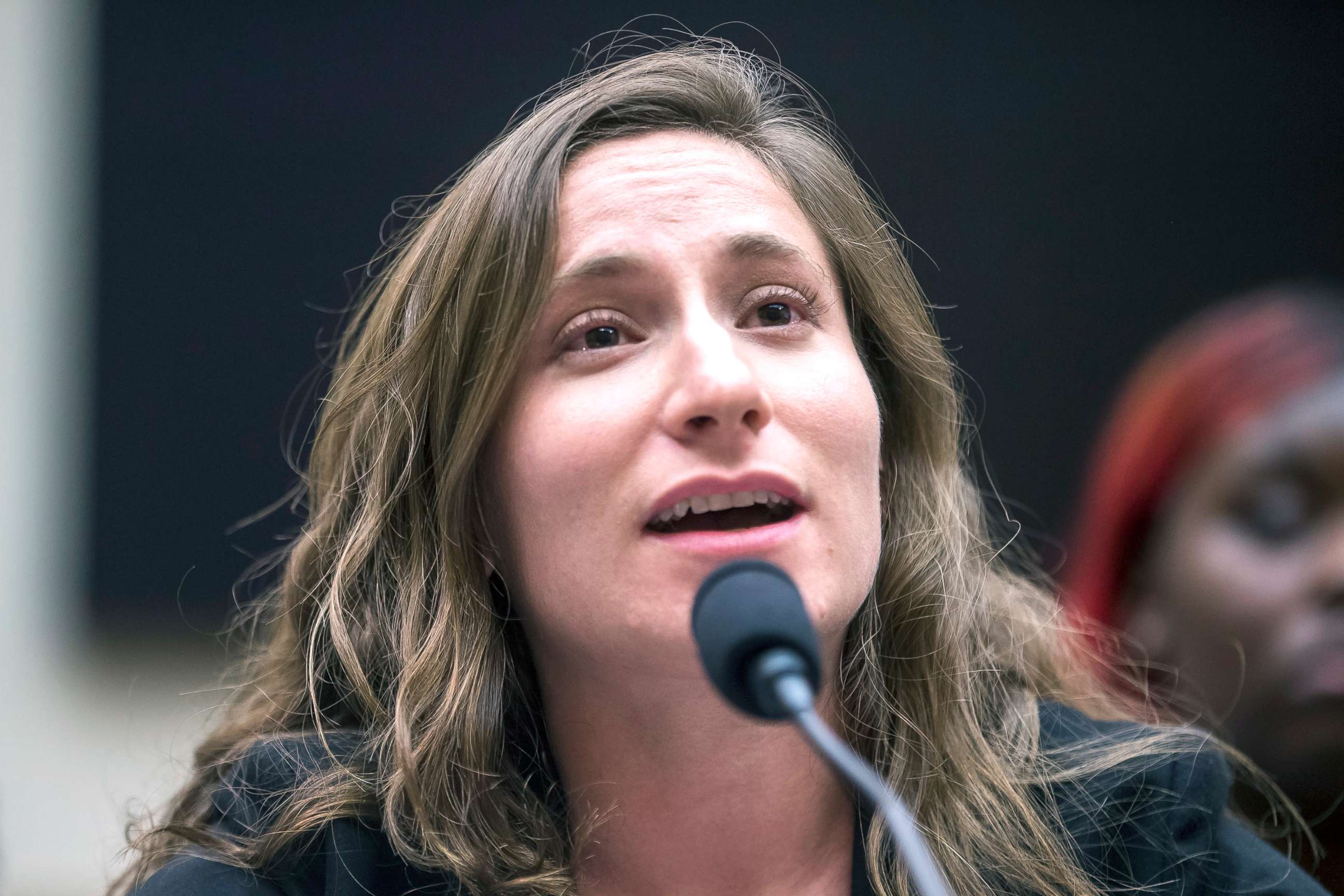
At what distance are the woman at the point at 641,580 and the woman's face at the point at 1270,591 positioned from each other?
0.57 metres

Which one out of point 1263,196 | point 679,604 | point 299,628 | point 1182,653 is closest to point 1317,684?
point 1182,653

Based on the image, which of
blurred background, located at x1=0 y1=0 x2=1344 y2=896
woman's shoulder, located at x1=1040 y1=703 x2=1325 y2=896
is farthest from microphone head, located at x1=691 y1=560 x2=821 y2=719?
blurred background, located at x1=0 y1=0 x2=1344 y2=896

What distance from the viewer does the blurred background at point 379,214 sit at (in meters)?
4.10

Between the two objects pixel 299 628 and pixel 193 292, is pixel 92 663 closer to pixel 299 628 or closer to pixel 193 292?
pixel 193 292

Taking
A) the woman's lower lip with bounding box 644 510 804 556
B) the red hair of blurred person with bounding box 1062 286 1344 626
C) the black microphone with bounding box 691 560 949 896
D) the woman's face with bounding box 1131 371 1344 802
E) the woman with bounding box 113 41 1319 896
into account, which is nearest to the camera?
the black microphone with bounding box 691 560 949 896

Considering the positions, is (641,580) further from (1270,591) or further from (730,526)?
(1270,591)

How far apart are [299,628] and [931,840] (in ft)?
3.05

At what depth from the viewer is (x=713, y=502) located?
1580 millimetres

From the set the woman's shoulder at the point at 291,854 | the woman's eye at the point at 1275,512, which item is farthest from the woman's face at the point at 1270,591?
the woman's shoulder at the point at 291,854

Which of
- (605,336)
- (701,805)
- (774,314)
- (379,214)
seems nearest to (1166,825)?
(701,805)

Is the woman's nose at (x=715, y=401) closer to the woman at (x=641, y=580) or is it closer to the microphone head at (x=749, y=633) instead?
the woman at (x=641, y=580)

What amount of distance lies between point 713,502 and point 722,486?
4 cm

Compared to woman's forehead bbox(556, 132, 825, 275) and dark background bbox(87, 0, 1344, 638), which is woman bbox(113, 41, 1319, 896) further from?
dark background bbox(87, 0, 1344, 638)

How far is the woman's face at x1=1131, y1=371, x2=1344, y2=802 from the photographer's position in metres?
2.35
